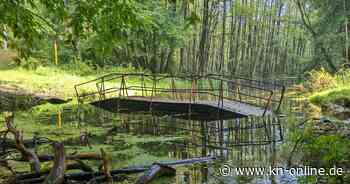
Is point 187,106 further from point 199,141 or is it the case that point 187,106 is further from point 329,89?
point 329,89

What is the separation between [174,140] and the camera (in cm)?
1052

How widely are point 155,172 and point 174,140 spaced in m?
4.07

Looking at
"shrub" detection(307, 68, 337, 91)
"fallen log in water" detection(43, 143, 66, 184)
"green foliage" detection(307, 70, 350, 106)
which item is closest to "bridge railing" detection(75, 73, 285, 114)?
"green foliage" detection(307, 70, 350, 106)

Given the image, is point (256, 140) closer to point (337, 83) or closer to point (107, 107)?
point (107, 107)

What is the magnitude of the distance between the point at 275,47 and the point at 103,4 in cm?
6126

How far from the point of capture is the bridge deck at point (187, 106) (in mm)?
12562

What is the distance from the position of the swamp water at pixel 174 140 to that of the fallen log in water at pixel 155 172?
0.10m

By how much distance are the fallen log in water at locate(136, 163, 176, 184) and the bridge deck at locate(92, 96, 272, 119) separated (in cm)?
554

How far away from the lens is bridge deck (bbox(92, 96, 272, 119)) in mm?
12562

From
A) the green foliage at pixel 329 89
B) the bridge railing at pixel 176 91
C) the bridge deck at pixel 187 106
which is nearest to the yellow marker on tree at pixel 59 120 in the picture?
the bridge railing at pixel 176 91

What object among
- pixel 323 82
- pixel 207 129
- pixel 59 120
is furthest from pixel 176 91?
pixel 323 82

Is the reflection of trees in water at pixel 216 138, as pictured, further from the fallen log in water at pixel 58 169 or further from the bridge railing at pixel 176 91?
the fallen log in water at pixel 58 169

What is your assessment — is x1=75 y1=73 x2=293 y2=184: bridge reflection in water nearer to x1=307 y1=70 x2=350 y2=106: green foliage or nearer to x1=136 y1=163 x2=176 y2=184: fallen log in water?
x1=136 y1=163 x2=176 y2=184: fallen log in water

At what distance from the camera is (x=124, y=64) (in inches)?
1454
